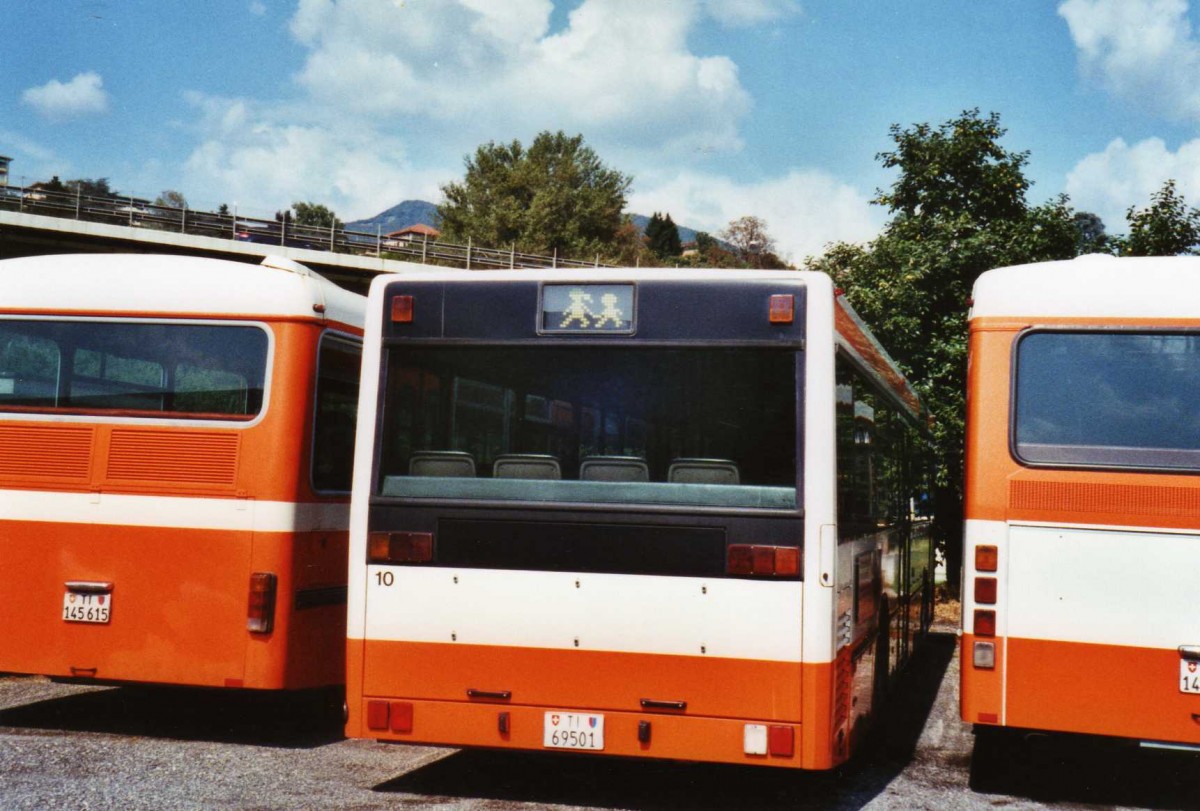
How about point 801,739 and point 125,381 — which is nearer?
point 801,739

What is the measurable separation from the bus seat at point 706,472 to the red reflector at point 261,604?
3038mm

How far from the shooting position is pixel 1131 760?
31.1 feet

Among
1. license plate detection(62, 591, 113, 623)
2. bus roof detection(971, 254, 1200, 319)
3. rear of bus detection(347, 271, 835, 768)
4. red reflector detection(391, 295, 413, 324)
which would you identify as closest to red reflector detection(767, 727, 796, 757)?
rear of bus detection(347, 271, 835, 768)

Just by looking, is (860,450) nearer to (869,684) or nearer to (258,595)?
(869,684)

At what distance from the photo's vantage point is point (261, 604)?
26.8 ft

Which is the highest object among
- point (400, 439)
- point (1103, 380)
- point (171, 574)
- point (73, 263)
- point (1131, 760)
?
point (73, 263)

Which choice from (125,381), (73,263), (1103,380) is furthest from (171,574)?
(1103,380)

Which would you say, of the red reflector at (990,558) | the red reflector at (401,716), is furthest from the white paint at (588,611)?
the red reflector at (990,558)

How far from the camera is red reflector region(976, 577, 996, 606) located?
7137mm

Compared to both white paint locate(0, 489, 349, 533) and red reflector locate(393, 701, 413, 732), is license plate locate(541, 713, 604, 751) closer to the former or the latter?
red reflector locate(393, 701, 413, 732)

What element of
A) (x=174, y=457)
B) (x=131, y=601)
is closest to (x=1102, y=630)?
(x=174, y=457)

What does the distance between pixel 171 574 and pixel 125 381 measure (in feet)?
4.30

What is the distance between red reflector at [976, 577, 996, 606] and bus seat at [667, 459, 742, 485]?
1663 mm

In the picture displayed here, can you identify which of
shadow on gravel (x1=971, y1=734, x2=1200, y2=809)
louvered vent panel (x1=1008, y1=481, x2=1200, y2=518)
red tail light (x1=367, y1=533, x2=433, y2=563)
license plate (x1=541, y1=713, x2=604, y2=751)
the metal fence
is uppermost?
the metal fence
